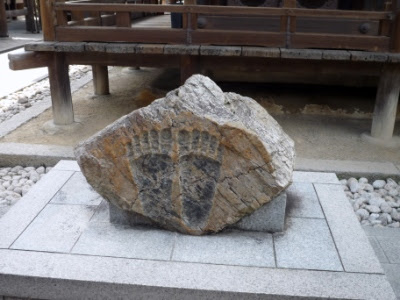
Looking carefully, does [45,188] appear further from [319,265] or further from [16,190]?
[319,265]

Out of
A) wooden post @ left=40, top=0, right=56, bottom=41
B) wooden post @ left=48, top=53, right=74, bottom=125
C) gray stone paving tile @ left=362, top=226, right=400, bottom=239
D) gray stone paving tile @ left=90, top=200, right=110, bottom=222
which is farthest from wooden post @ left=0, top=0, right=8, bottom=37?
gray stone paving tile @ left=362, top=226, right=400, bottom=239

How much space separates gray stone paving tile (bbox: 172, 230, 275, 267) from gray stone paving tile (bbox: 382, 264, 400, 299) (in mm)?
926

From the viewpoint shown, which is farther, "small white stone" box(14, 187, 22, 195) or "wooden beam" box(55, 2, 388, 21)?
"wooden beam" box(55, 2, 388, 21)

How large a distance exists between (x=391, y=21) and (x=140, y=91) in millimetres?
4276

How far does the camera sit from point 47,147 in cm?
540

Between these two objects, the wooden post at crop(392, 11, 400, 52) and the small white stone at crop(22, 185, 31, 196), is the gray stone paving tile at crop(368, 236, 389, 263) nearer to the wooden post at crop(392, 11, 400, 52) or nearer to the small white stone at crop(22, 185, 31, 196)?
the wooden post at crop(392, 11, 400, 52)

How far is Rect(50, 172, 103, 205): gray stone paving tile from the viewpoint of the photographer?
3.51 metres

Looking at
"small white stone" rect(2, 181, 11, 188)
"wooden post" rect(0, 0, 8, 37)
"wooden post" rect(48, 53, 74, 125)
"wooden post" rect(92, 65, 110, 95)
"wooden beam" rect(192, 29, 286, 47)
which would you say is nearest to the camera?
"small white stone" rect(2, 181, 11, 188)

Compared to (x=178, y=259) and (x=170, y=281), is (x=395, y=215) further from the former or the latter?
(x=170, y=281)

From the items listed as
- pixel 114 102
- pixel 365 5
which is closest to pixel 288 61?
pixel 365 5

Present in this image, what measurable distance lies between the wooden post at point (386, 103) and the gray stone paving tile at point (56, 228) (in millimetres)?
3932

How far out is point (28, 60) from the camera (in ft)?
18.2

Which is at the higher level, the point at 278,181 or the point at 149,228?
the point at 278,181

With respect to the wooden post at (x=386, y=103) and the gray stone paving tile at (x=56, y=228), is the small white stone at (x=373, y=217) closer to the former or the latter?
the wooden post at (x=386, y=103)
